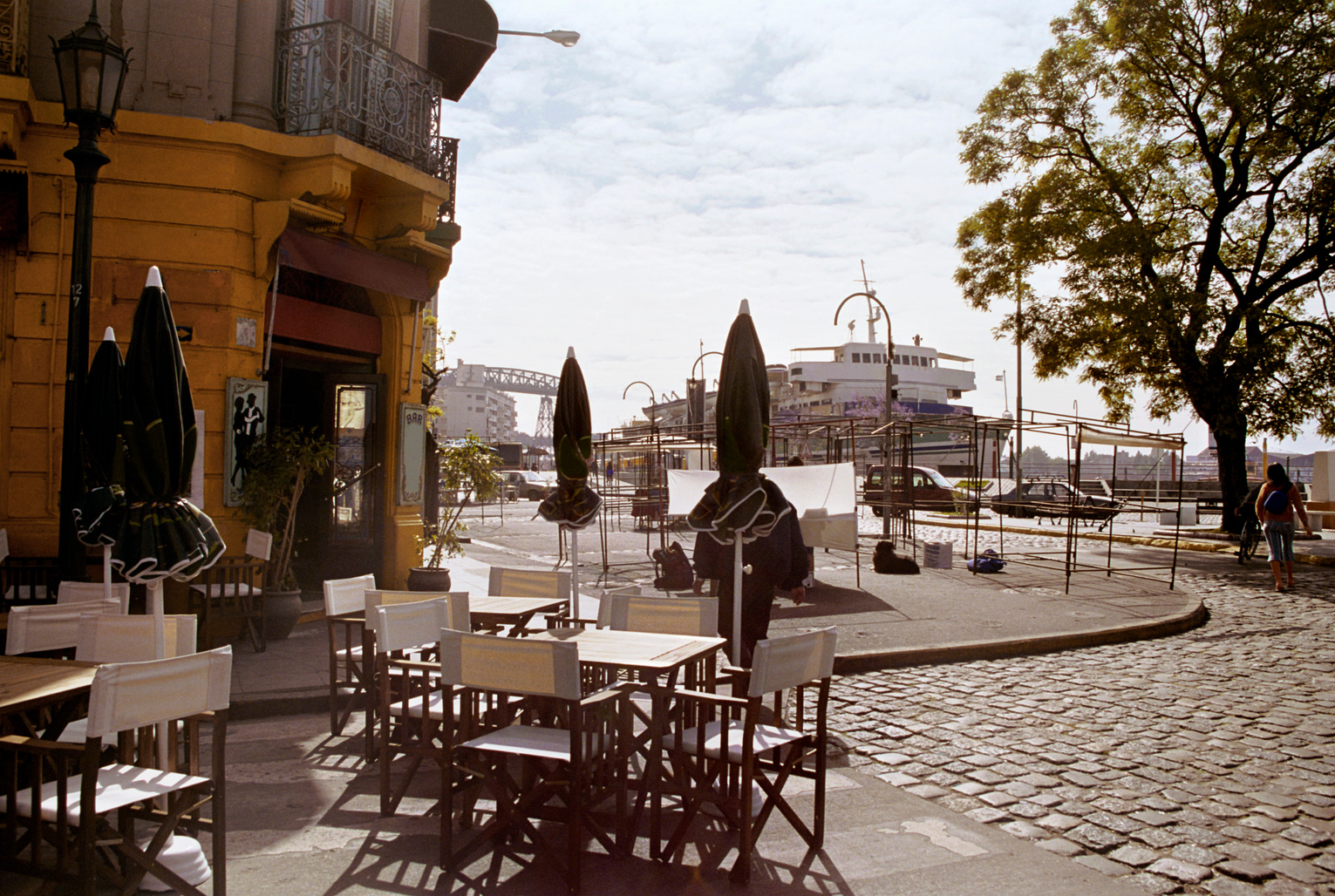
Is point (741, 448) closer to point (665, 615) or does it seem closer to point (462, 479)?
point (665, 615)

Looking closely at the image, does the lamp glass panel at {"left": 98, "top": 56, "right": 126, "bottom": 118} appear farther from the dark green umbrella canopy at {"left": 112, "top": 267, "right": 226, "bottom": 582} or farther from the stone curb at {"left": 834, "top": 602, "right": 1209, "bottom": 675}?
the stone curb at {"left": 834, "top": 602, "right": 1209, "bottom": 675}

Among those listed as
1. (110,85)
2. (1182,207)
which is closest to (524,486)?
(1182,207)

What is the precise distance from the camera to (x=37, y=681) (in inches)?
152

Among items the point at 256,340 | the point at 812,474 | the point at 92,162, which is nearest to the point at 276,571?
the point at 256,340

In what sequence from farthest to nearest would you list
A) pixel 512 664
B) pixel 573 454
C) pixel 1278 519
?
pixel 1278 519 < pixel 573 454 < pixel 512 664

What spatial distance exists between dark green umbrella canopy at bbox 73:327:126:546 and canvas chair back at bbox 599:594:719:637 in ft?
9.17

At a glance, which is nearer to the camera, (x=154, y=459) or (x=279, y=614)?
(x=154, y=459)

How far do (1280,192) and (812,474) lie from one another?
15.3 m

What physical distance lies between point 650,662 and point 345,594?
2.99 metres

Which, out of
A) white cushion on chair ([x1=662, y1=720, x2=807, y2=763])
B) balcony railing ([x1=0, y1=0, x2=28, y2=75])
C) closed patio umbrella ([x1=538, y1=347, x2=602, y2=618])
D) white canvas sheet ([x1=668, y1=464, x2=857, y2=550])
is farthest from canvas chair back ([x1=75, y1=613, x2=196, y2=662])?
white canvas sheet ([x1=668, y1=464, x2=857, y2=550])

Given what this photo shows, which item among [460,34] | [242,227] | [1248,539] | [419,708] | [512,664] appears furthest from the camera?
[1248,539]

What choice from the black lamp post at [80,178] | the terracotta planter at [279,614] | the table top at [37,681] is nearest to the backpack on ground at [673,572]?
the terracotta planter at [279,614]

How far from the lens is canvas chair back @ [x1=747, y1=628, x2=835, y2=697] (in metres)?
4.12

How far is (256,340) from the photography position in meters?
10.1
